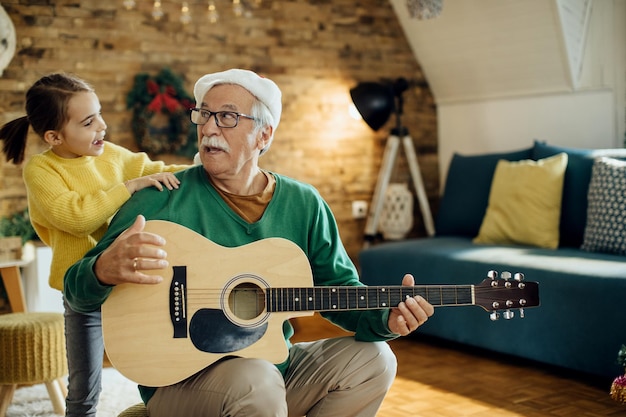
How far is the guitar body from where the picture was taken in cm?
186

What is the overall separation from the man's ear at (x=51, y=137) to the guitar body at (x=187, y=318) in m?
0.62

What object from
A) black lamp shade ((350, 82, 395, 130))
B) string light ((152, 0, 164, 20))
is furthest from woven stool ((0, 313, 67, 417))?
black lamp shade ((350, 82, 395, 130))

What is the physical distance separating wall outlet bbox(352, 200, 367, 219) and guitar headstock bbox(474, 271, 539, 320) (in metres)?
3.22

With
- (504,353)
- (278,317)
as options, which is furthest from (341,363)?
(504,353)

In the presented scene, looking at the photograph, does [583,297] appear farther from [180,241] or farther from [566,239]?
[180,241]

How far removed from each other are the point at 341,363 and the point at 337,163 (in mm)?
3193

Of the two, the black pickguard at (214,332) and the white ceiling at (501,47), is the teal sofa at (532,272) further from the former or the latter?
the black pickguard at (214,332)

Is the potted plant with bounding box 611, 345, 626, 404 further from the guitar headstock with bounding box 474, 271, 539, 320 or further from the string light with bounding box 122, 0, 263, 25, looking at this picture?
the string light with bounding box 122, 0, 263, 25

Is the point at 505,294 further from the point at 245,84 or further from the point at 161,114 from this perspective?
the point at 161,114

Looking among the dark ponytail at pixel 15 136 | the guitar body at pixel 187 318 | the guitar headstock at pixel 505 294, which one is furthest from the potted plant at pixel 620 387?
the dark ponytail at pixel 15 136

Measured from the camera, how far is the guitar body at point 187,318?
→ 1.86m

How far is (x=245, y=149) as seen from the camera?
2.10 m

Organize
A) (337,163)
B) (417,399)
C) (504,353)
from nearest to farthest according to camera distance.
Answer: (417,399) < (504,353) < (337,163)

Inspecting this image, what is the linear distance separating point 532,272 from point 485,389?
1.90 ft
